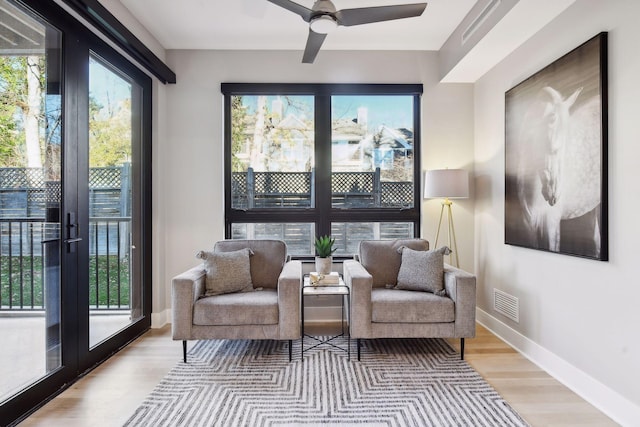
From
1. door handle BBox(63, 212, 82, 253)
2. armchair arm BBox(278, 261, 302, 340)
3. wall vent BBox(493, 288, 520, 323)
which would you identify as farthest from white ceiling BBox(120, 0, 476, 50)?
wall vent BBox(493, 288, 520, 323)

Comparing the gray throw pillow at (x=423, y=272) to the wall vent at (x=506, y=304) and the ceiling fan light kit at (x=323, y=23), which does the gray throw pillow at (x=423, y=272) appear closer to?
the wall vent at (x=506, y=304)

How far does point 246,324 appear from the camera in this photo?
2561 millimetres

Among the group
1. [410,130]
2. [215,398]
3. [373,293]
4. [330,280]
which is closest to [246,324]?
[215,398]

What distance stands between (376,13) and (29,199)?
7.62ft

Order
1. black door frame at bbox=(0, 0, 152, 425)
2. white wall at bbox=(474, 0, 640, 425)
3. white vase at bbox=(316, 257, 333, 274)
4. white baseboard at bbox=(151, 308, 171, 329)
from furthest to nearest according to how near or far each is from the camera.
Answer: white baseboard at bbox=(151, 308, 171, 329) < white vase at bbox=(316, 257, 333, 274) < black door frame at bbox=(0, 0, 152, 425) < white wall at bbox=(474, 0, 640, 425)

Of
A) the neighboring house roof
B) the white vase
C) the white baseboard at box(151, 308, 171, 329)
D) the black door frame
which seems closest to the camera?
the black door frame

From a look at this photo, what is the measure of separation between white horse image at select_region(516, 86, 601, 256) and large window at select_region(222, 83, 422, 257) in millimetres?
1182

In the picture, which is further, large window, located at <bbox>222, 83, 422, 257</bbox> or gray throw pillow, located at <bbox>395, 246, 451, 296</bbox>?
large window, located at <bbox>222, 83, 422, 257</bbox>

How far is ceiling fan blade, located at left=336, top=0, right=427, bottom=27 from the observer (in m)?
2.05

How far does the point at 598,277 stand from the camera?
2049mm

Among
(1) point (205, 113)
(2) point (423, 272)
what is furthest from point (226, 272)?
(1) point (205, 113)

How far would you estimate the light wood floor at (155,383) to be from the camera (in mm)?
1918

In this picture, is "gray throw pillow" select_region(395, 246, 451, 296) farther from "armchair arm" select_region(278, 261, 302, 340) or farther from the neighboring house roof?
the neighboring house roof

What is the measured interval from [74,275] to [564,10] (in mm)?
3710
